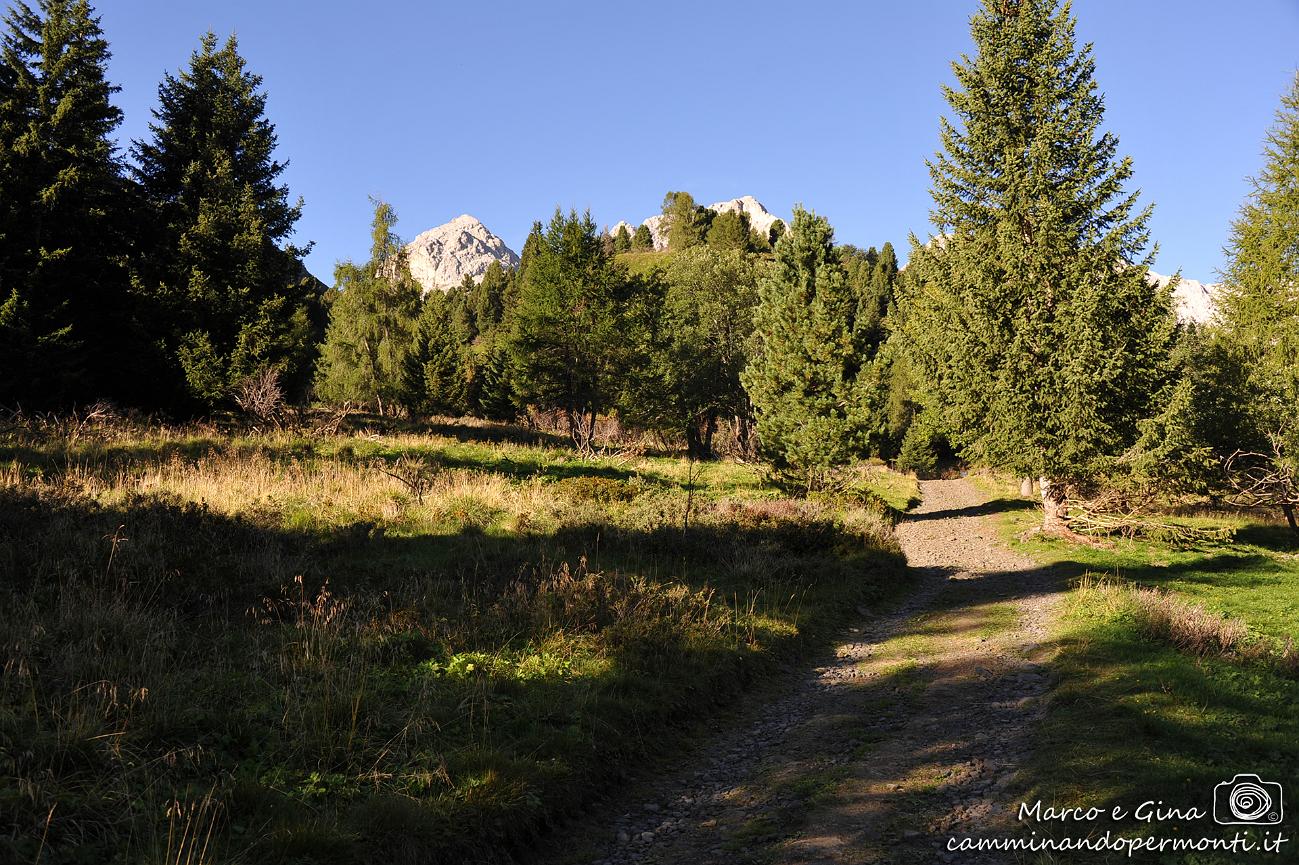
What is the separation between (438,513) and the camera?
13.3 metres

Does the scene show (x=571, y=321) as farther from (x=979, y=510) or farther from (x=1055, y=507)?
(x=1055, y=507)

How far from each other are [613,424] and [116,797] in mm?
32681

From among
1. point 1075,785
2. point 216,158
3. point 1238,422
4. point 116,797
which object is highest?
point 216,158

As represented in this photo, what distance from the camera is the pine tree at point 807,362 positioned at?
71.1 ft

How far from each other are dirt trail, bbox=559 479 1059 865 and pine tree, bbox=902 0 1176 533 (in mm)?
9663

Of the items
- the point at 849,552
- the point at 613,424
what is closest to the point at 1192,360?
the point at 849,552

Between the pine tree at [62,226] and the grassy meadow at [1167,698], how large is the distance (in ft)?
82.4

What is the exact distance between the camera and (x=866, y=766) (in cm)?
569

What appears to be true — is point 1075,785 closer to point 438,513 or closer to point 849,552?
point 849,552

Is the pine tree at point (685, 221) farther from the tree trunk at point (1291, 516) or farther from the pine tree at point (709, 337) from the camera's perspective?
the tree trunk at point (1291, 516)

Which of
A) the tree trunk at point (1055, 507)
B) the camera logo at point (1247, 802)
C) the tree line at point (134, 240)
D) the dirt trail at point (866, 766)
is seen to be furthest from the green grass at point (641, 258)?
the camera logo at point (1247, 802)

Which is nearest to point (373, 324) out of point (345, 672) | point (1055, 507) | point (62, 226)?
point (62, 226)

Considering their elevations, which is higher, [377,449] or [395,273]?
[395,273]

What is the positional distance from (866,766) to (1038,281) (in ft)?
56.6
